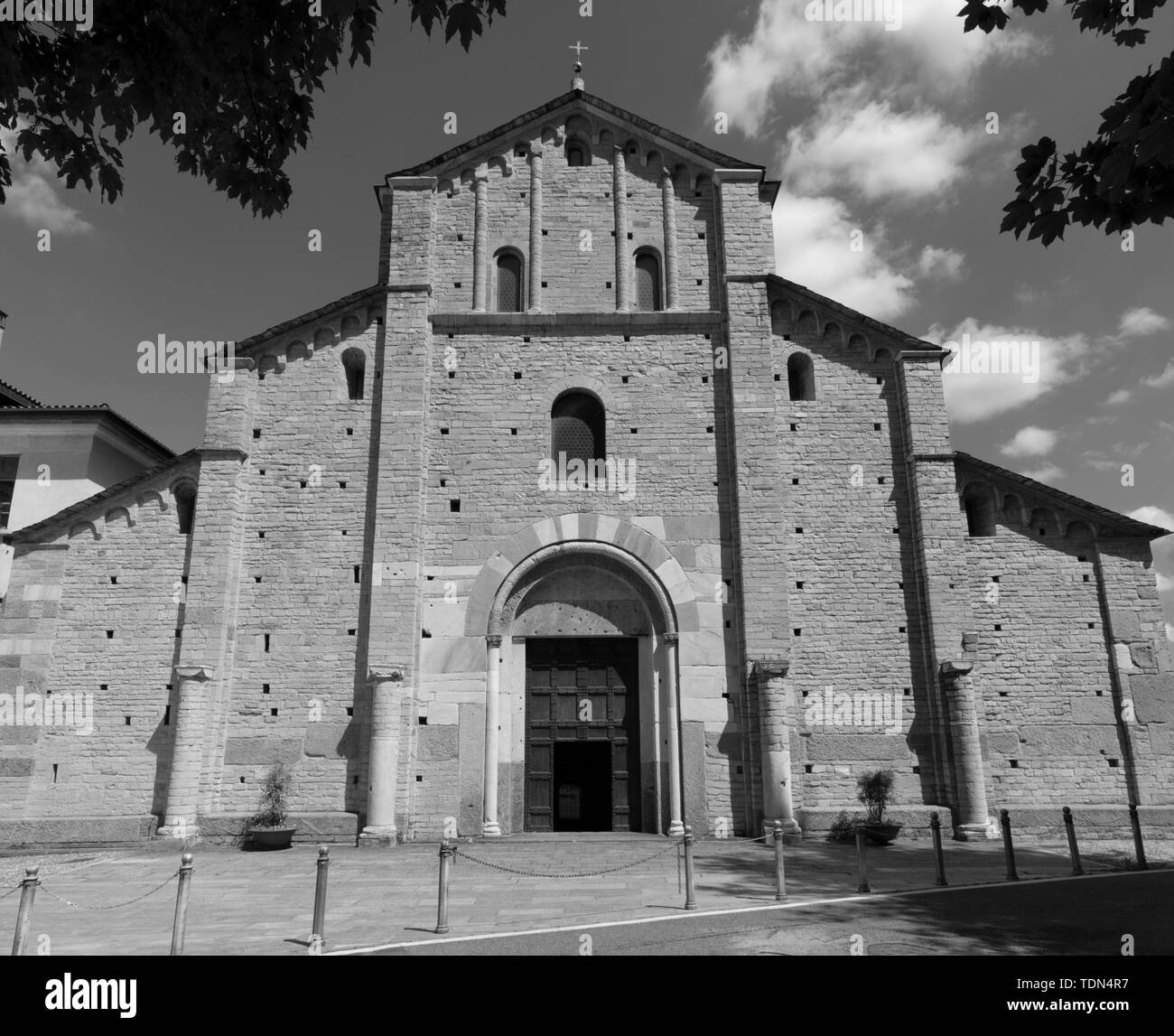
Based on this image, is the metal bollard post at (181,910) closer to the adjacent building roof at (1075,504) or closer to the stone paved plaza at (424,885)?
the stone paved plaza at (424,885)

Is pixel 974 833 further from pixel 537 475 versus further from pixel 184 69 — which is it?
pixel 184 69

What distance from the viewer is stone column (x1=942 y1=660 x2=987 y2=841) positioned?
1437cm

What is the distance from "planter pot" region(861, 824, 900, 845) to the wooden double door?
409cm

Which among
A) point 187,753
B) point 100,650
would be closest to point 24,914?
point 187,753

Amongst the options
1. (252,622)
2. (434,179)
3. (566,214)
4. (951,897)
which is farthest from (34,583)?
(951,897)

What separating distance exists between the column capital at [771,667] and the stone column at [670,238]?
7.73 m

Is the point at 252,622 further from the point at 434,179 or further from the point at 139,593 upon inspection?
the point at 434,179

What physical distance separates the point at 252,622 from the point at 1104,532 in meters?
16.5

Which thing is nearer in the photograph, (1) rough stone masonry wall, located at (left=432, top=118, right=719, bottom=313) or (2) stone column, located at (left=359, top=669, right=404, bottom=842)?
(2) stone column, located at (left=359, top=669, right=404, bottom=842)

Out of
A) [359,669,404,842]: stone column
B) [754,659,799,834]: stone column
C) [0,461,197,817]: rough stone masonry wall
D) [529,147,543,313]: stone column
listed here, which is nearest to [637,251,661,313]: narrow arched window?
[529,147,543,313]: stone column

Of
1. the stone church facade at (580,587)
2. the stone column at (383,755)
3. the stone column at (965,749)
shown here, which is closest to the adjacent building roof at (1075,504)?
the stone church facade at (580,587)

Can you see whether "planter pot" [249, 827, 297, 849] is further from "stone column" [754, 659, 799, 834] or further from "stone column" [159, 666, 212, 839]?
"stone column" [754, 659, 799, 834]

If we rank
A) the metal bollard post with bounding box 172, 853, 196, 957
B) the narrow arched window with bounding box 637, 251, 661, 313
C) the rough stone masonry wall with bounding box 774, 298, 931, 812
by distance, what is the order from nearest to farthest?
1. the metal bollard post with bounding box 172, 853, 196, 957
2. the rough stone masonry wall with bounding box 774, 298, 931, 812
3. the narrow arched window with bounding box 637, 251, 661, 313

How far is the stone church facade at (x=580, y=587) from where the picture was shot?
49.6 feet
